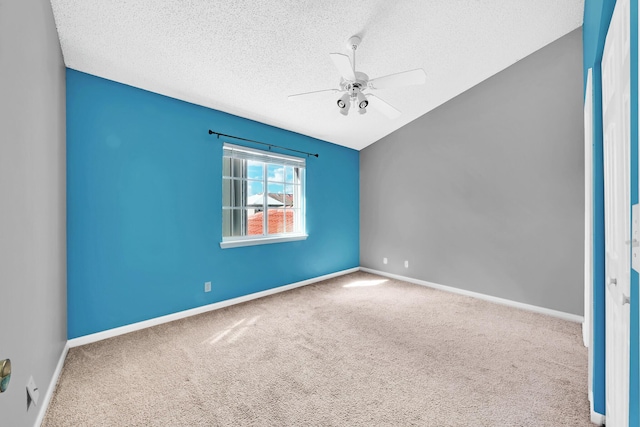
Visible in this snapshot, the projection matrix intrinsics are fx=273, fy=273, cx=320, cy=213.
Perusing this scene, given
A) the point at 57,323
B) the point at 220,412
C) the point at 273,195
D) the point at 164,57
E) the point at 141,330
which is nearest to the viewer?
the point at 220,412

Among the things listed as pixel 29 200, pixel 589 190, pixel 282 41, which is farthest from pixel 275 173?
pixel 589 190

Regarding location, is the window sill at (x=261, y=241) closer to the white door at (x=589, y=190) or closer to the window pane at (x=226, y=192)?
the window pane at (x=226, y=192)

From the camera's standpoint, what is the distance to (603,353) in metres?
1.44

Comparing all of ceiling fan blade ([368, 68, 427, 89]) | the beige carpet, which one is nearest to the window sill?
the beige carpet

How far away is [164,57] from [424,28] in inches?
90.5

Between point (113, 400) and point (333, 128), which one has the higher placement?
point (333, 128)

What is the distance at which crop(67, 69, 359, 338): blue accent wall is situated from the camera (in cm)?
239

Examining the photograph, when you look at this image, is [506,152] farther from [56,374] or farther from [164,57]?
[56,374]

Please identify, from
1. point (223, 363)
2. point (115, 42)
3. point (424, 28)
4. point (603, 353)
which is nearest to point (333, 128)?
point (424, 28)

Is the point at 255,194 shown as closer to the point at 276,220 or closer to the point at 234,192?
the point at 234,192

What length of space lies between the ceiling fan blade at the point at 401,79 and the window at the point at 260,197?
194 cm

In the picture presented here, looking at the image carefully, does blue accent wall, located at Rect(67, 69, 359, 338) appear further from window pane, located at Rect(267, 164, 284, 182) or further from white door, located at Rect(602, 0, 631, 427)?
white door, located at Rect(602, 0, 631, 427)

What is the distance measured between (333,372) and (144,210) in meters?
2.31

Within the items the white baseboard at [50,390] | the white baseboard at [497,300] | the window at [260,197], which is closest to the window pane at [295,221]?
the window at [260,197]
